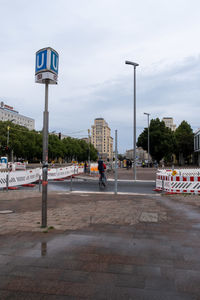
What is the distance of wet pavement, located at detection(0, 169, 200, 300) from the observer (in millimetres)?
3115

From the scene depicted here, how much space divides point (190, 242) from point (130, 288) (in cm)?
225

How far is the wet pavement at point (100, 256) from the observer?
3.12 metres

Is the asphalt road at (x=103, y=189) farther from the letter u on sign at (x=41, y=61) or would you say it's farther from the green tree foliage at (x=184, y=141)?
the green tree foliage at (x=184, y=141)

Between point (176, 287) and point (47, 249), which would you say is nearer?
point (176, 287)

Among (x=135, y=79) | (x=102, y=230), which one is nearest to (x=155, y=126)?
(x=135, y=79)

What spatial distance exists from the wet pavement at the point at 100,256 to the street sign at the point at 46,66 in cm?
333

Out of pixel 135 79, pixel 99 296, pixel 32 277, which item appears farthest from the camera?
pixel 135 79

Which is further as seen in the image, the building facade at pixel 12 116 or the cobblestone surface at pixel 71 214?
the building facade at pixel 12 116

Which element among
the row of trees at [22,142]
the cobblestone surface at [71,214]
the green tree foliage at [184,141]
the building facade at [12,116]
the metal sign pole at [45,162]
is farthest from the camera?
the building facade at [12,116]

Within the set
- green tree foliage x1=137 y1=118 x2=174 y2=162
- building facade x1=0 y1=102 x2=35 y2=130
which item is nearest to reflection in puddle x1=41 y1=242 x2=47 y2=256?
green tree foliage x1=137 y1=118 x2=174 y2=162

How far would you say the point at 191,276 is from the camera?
3.48 m

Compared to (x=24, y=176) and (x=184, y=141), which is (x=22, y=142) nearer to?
(x=184, y=141)

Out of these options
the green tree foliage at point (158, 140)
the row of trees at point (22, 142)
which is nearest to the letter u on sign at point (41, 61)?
the row of trees at point (22, 142)

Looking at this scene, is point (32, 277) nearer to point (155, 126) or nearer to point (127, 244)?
point (127, 244)
